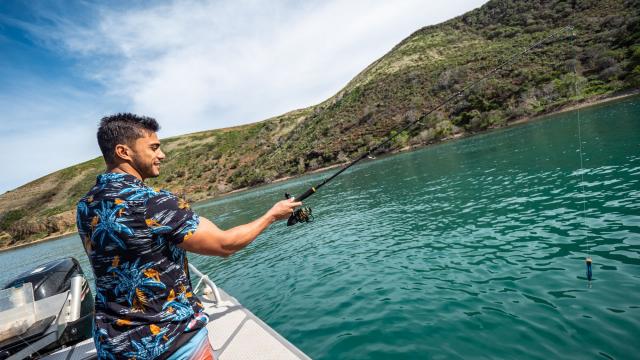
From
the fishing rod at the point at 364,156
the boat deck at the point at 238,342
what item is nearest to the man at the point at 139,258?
the fishing rod at the point at 364,156

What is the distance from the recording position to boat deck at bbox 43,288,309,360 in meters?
4.54

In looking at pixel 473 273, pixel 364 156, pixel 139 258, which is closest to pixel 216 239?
pixel 139 258

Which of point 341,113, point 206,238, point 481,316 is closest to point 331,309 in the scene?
point 481,316

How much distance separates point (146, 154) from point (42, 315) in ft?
20.3

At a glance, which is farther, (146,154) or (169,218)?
(146,154)

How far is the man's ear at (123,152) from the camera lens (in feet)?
8.52

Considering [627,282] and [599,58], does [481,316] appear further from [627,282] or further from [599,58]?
[599,58]

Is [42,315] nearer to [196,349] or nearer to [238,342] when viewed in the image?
[238,342]

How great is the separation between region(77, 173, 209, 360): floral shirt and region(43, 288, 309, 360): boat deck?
2.34m

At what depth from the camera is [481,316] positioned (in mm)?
6410

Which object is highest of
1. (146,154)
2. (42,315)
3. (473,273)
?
(146,154)

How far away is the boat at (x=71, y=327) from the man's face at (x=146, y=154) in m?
2.98

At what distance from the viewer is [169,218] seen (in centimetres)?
229

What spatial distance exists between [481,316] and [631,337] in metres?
2.15
